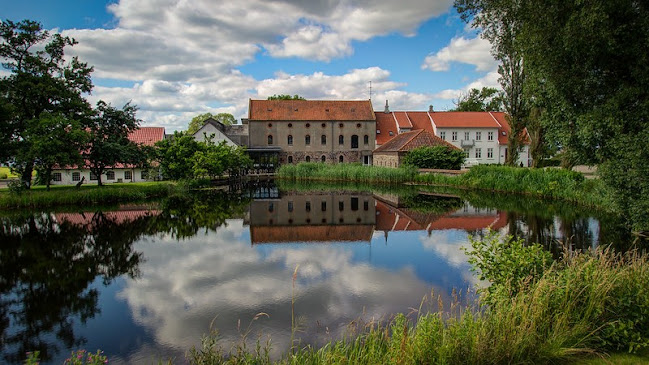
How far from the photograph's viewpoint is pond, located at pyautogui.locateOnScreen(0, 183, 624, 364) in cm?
638

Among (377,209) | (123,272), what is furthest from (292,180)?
(123,272)

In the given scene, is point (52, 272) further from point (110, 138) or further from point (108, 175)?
point (108, 175)

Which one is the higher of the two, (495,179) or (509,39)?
(509,39)

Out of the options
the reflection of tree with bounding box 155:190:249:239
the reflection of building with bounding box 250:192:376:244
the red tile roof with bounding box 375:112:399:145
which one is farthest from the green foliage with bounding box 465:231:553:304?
the red tile roof with bounding box 375:112:399:145

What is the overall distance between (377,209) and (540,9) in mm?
10587

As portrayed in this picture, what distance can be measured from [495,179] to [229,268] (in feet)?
68.3

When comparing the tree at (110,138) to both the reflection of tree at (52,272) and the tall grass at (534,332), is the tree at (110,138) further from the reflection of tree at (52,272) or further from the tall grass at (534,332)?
the tall grass at (534,332)

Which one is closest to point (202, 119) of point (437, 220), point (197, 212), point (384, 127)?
point (384, 127)

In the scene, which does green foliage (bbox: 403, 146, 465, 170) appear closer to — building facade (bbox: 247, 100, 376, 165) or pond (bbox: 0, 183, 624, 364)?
pond (bbox: 0, 183, 624, 364)

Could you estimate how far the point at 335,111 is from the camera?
48.6m

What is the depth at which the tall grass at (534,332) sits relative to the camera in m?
4.32

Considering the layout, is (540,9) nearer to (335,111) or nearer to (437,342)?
(437,342)

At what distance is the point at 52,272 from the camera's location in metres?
9.44

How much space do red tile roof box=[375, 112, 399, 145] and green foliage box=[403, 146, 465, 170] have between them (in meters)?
14.3
